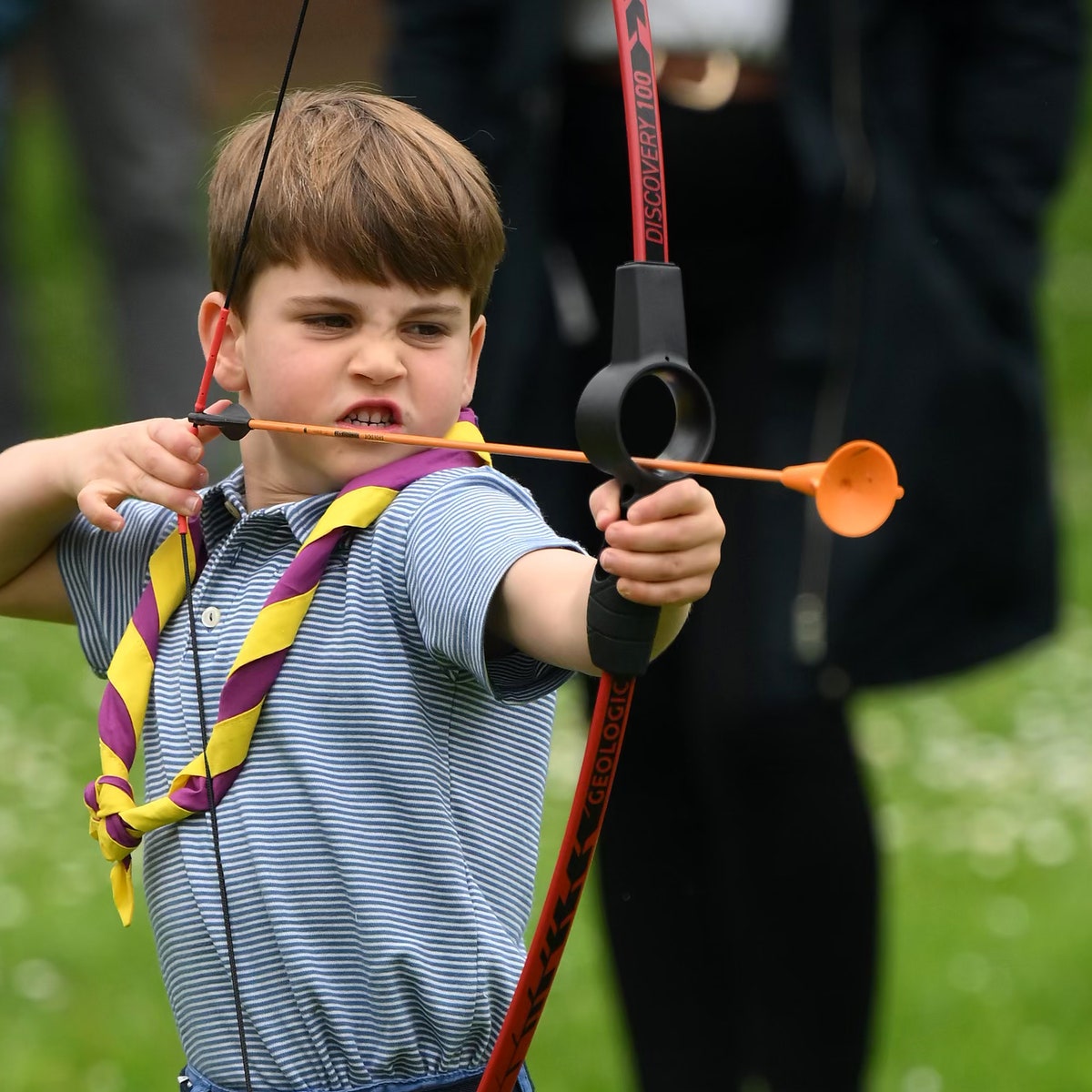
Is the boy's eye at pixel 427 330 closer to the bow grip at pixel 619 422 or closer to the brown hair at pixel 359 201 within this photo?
the brown hair at pixel 359 201

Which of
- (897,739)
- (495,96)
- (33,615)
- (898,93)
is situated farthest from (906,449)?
(897,739)

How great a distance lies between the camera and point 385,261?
1.50 metres

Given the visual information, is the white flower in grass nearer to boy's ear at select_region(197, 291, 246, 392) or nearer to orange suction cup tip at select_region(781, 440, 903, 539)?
boy's ear at select_region(197, 291, 246, 392)

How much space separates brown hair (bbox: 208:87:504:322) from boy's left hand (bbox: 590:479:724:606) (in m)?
0.33

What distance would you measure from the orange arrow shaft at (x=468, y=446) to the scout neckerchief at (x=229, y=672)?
0.04 meters

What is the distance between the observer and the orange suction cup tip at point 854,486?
1197 mm

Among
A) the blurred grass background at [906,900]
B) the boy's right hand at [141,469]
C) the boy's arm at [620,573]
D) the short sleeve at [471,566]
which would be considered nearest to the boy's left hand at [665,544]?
the boy's arm at [620,573]

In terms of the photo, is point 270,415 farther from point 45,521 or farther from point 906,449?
point 906,449

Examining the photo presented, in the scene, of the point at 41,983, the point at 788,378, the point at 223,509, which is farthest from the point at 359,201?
the point at 41,983

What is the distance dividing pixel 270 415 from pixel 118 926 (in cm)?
239

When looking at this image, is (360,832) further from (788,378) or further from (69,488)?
(788,378)

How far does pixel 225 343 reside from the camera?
162 centimetres

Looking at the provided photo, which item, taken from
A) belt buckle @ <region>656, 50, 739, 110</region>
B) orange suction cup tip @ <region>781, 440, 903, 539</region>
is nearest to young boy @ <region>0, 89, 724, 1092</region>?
orange suction cup tip @ <region>781, 440, 903, 539</region>

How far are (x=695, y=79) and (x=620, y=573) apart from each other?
1339 millimetres
